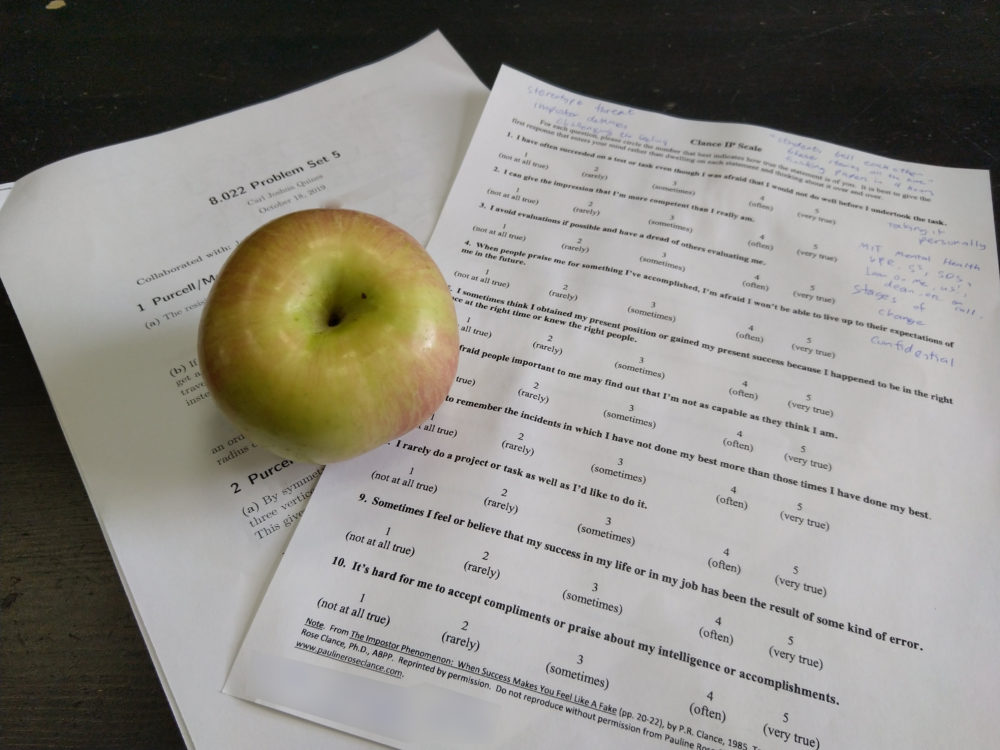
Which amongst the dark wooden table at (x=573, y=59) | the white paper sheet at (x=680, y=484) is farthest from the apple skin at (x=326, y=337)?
the dark wooden table at (x=573, y=59)

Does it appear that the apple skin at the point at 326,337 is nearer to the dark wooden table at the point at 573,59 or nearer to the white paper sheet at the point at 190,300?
the white paper sheet at the point at 190,300

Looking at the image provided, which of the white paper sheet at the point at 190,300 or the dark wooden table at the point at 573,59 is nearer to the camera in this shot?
the white paper sheet at the point at 190,300

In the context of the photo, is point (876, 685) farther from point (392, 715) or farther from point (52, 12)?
point (52, 12)

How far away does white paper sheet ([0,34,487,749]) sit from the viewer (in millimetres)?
391

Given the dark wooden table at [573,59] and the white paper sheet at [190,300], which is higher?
the dark wooden table at [573,59]

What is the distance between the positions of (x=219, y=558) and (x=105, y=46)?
566mm

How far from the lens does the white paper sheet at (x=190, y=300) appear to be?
39 cm

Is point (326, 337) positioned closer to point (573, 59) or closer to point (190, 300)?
point (190, 300)

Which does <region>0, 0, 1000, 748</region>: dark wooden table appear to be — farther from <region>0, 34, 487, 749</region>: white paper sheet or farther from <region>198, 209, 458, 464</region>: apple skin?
<region>198, 209, 458, 464</region>: apple skin

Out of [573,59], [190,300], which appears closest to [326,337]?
[190,300]

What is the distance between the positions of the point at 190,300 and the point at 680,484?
16.2 inches

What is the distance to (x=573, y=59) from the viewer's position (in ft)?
2.09

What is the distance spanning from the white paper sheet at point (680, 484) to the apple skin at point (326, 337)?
0.24ft

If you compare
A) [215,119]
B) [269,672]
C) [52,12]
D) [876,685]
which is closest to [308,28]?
[215,119]
